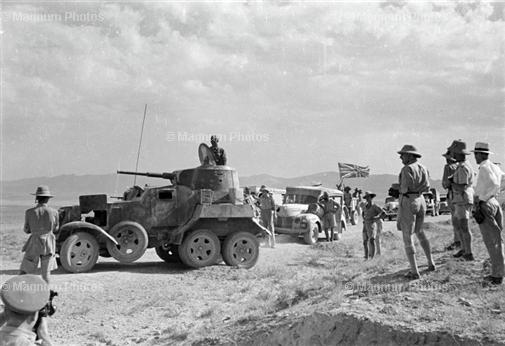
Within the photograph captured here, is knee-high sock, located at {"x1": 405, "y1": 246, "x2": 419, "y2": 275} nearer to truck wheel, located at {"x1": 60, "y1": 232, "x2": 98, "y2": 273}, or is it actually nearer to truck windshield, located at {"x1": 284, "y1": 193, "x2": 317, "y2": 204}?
truck wheel, located at {"x1": 60, "y1": 232, "x2": 98, "y2": 273}

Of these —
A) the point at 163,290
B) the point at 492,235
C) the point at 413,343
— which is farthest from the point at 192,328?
the point at 492,235

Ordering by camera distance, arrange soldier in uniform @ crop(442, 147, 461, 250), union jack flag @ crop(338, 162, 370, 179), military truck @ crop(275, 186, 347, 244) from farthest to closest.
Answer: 1. union jack flag @ crop(338, 162, 370, 179)
2. military truck @ crop(275, 186, 347, 244)
3. soldier in uniform @ crop(442, 147, 461, 250)

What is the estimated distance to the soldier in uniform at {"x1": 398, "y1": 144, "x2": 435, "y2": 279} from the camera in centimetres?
820

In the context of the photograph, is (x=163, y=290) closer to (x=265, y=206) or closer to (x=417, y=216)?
(x=417, y=216)

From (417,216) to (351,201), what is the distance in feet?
69.3

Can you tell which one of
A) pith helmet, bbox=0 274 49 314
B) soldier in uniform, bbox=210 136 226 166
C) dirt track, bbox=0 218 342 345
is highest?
soldier in uniform, bbox=210 136 226 166

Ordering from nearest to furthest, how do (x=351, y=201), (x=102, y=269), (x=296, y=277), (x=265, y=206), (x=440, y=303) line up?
1. (x=440, y=303)
2. (x=296, y=277)
3. (x=102, y=269)
4. (x=265, y=206)
5. (x=351, y=201)

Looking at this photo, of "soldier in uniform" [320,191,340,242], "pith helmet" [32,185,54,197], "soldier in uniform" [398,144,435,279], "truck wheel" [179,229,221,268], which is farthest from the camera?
"soldier in uniform" [320,191,340,242]

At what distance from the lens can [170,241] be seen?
14.0 metres

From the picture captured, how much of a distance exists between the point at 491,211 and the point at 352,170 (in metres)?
27.3

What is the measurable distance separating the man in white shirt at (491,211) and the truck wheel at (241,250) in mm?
7341

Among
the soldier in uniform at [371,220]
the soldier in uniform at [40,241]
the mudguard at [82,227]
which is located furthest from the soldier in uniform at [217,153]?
the soldier in uniform at [40,241]

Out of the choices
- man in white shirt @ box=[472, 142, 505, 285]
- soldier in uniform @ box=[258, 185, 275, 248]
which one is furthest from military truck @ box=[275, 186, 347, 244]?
man in white shirt @ box=[472, 142, 505, 285]

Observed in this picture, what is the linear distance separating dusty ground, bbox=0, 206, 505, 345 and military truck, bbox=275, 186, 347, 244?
250 inches
